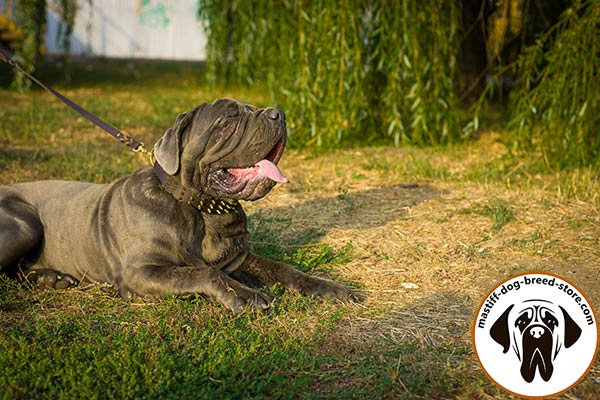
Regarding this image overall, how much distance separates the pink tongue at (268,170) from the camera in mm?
3625

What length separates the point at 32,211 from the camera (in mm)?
4070

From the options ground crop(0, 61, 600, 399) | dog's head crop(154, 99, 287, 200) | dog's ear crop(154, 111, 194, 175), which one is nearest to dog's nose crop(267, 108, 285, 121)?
dog's head crop(154, 99, 287, 200)

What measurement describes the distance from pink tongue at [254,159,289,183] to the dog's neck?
237 mm

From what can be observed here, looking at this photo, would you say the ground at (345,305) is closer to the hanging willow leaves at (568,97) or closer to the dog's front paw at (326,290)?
the dog's front paw at (326,290)

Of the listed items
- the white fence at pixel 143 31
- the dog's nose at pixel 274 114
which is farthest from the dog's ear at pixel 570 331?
the white fence at pixel 143 31

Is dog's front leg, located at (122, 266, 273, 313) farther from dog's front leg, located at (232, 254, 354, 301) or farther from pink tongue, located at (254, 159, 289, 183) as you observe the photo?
pink tongue, located at (254, 159, 289, 183)

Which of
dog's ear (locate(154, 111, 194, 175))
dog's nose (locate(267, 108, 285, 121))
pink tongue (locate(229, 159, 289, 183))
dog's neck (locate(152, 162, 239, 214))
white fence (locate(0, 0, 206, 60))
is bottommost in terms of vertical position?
dog's neck (locate(152, 162, 239, 214))

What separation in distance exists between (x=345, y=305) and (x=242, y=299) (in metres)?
0.56

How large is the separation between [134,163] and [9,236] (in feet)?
10.7

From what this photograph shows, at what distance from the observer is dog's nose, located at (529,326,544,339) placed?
293 centimetres

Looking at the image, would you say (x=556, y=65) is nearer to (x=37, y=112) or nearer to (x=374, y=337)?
(x=374, y=337)

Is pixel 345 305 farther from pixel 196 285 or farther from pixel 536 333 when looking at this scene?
pixel 536 333

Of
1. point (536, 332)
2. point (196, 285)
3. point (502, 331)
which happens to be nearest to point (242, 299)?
point (196, 285)

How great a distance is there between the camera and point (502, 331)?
2.98 m
